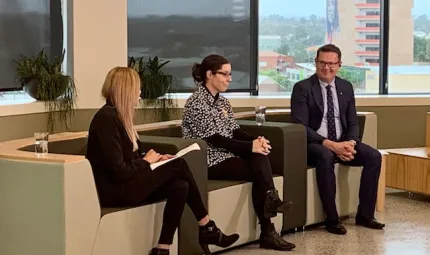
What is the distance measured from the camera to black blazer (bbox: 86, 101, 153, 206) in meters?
3.62

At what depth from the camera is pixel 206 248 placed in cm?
413

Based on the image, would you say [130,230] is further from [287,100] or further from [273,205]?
[287,100]

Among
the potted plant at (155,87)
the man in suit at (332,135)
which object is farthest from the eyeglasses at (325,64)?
the potted plant at (155,87)

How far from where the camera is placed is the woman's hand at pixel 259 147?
14.6ft

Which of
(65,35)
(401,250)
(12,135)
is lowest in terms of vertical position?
(401,250)

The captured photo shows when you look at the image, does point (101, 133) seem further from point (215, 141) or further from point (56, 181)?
point (215, 141)

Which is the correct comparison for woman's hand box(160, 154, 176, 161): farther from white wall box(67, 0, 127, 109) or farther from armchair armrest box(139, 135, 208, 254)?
white wall box(67, 0, 127, 109)

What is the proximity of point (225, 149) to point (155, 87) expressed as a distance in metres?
1.86

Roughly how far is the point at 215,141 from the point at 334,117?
3.64 feet

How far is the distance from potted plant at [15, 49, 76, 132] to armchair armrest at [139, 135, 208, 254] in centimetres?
180

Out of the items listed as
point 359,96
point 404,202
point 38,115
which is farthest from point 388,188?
point 38,115

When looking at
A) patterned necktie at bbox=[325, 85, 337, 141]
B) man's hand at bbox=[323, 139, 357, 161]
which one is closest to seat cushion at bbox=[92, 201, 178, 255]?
man's hand at bbox=[323, 139, 357, 161]

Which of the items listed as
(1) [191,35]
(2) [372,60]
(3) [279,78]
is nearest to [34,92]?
(1) [191,35]

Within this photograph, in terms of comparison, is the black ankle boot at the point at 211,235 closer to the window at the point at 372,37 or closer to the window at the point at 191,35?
the window at the point at 191,35
